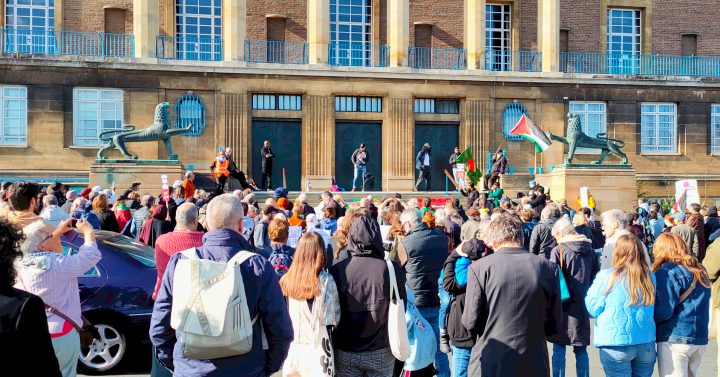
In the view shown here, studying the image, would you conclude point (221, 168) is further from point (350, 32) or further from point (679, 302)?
point (679, 302)

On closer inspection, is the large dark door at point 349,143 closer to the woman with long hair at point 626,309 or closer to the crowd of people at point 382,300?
the crowd of people at point 382,300

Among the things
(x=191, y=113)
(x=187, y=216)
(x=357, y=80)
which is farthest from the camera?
(x=357, y=80)

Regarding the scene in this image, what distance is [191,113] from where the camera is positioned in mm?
30297

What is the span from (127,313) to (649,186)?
2881cm

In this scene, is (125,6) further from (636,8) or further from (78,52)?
(636,8)

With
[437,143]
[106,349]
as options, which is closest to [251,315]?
[106,349]

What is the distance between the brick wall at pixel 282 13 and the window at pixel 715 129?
1693cm

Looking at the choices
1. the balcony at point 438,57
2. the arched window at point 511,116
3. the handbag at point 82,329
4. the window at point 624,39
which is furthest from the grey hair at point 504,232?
the window at point 624,39

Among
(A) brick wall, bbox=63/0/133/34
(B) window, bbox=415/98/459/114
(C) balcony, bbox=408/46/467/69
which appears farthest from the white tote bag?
(C) balcony, bbox=408/46/467/69

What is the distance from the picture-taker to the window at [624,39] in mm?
36156

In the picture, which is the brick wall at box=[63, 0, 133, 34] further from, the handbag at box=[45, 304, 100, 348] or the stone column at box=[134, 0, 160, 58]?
the handbag at box=[45, 304, 100, 348]

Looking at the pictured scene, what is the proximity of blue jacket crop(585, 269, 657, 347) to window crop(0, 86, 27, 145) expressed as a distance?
86.8ft

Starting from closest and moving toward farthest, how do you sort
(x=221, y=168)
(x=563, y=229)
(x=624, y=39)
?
(x=563, y=229) → (x=221, y=168) → (x=624, y=39)

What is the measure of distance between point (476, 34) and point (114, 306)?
25995 millimetres
